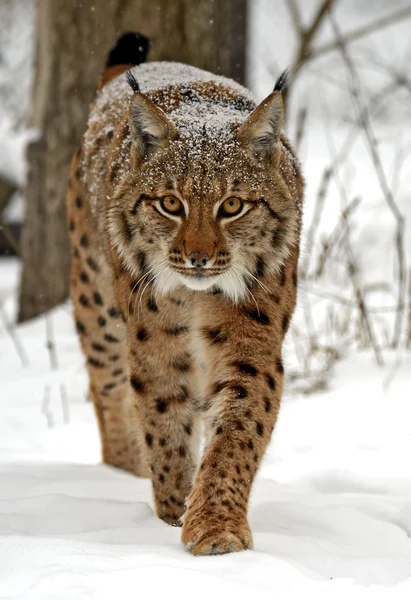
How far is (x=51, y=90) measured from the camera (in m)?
7.86

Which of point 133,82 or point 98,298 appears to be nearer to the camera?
point 133,82

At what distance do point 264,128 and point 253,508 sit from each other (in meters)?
1.43

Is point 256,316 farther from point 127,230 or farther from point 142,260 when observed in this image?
point 127,230

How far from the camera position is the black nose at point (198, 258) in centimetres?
340

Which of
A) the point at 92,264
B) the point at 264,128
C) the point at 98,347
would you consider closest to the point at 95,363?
the point at 98,347

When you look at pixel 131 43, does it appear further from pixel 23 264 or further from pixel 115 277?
pixel 23 264

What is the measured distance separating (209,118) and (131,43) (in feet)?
4.74

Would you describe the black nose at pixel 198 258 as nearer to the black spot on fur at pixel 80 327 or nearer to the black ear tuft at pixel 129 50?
the black spot on fur at pixel 80 327

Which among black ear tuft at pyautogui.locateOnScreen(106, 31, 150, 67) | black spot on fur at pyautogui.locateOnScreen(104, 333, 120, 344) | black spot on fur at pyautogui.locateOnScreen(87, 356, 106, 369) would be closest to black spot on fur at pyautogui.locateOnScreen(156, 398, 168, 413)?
black spot on fur at pyautogui.locateOnScreen(104, 333, 120, 344)

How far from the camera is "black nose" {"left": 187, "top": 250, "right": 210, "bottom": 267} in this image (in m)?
3.40

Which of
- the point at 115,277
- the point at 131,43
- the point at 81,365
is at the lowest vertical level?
the point at 81,365

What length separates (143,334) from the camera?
150 inches

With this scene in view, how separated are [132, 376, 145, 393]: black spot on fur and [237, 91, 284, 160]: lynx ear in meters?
0.94

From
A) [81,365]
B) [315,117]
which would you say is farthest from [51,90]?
[315,117]
